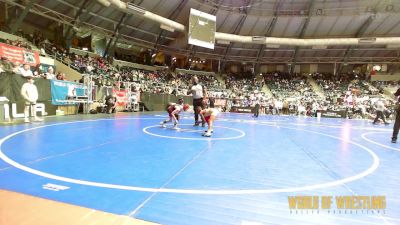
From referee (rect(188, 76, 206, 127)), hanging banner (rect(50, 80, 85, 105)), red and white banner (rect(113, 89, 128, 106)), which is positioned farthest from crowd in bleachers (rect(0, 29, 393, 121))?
referee (rect(188, 76, 206, 127))

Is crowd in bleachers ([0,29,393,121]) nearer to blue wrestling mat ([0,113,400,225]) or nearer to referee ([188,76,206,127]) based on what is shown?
referee ([188,76,206,127])

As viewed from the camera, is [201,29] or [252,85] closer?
[201,29]

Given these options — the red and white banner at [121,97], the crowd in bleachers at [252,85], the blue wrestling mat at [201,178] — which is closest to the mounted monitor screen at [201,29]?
the crowd in bleachers at [252,85]

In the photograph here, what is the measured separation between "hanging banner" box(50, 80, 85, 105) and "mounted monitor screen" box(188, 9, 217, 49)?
1350 centimetres

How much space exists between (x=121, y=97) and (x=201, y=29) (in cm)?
1175

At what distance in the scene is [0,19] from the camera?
21.5 m

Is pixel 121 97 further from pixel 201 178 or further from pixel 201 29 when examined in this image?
pixel 201 178

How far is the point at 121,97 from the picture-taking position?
60.2ft

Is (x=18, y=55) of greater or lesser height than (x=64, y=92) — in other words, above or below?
above

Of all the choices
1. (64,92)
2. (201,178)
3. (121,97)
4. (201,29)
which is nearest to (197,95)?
(201,178)

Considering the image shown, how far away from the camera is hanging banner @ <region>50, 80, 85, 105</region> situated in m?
12.9

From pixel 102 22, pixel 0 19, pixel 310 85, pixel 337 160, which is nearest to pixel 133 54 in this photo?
pixel 102 22

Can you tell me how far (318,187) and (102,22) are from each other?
28.4 metres

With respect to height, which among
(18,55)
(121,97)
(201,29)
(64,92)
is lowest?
(121,97)
